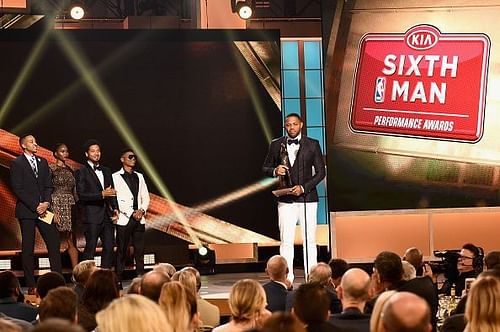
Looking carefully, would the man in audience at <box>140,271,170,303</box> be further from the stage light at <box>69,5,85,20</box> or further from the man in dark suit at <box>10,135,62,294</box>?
the stage light at <box>69,5,85,20</box>

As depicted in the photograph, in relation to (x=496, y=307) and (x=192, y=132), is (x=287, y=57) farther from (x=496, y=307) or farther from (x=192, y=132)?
(x=496, y=307)

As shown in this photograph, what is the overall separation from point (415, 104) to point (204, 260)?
3070mm

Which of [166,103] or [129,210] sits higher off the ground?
[166,103]

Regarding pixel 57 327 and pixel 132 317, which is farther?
pixel 132 317

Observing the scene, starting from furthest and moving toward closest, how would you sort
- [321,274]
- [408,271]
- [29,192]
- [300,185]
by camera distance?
[29,192] < [300,185] < [408,271] < [321,274]

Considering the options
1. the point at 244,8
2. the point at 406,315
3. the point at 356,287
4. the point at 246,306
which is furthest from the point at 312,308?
the point at 244,8

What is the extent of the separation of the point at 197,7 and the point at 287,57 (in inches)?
61.7

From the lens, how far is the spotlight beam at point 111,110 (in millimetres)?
12047

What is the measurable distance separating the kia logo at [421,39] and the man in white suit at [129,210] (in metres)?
3.53

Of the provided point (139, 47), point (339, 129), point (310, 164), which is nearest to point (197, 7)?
point (139, 47)

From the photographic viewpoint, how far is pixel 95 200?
1031cm

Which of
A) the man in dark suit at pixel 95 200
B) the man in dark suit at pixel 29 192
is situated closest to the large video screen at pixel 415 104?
the man in dark suit at pixel 95 200

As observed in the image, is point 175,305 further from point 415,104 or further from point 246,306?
point 415,104

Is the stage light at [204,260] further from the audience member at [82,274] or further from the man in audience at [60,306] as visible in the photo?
the man in audience at [60,306]
